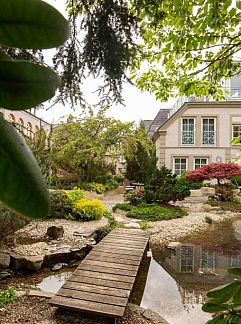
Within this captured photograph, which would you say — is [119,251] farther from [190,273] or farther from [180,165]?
[180,165]

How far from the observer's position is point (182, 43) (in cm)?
336

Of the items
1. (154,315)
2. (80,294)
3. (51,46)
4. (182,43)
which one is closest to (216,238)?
(154,315)

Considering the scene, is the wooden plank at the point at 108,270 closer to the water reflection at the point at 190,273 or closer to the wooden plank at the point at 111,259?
the wooden plank at the point at 111,259

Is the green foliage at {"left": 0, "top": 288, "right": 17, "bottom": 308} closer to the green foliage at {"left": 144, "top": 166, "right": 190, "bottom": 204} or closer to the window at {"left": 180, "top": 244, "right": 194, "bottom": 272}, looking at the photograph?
the window at {"left": 180, "top": 244, "right": 194, "bottom": 272}

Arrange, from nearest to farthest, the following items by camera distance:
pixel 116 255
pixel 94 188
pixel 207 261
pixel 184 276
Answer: pixel 116 255
pixel 184 276
pixel 207 261
pixel 94 188

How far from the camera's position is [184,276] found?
5340 millimetres

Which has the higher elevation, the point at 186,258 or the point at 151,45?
the point at 151,45

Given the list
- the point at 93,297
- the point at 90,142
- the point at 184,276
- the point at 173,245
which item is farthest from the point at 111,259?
the point at 90,142

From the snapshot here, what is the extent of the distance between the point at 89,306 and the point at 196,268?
10.8 feet

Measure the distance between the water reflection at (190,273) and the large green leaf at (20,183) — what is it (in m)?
4.09

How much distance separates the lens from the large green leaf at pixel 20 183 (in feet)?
0.77

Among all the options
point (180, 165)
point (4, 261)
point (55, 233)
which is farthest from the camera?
point (180, 165)

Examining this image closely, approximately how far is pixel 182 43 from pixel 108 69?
2450 millimetres

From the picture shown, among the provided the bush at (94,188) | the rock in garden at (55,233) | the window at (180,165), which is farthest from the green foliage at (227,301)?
the window at (180,165)
